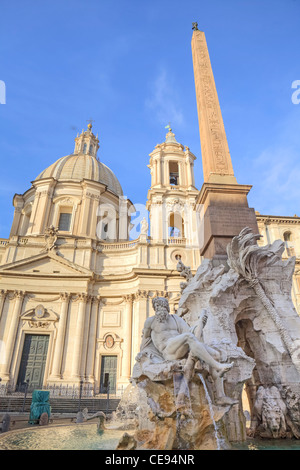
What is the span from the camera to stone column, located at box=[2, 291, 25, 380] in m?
21.7

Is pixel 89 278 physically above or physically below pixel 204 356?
above

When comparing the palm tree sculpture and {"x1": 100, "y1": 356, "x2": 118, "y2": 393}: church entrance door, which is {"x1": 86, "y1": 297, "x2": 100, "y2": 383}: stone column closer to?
{"x1": 100, "y1": 356, "x2": 118, "y2": 393}: church entrance door

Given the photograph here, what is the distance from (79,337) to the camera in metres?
23.1

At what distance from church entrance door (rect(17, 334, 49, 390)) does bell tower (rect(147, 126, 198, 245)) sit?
12759mm

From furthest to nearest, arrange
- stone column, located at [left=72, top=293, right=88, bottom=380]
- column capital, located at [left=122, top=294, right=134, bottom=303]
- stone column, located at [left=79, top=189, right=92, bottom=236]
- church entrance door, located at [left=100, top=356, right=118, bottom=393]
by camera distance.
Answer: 1. stone column, located at [left=79, top=189, right=92, bottom=236]
2. column capital, located at [left=122, top=294, right=134, bottom=303]
3. church entrance door, located at [left=100, top=356, right=118, bottom=393]
4. stone column, located at [left=72, top=293, right=88, bottom=380]

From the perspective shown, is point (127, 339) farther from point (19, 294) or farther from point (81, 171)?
point (81, 171)

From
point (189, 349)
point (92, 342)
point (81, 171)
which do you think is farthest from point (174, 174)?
point (189, 349)

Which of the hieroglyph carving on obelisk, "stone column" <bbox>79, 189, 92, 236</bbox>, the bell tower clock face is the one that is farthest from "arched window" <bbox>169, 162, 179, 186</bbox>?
the hieroglyph carving on obelisk

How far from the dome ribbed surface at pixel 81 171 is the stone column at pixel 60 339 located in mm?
15199

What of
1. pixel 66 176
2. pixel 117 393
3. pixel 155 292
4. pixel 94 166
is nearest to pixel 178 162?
pixel 94 166

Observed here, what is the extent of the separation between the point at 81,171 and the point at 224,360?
3313cm

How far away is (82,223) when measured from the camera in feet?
99.9

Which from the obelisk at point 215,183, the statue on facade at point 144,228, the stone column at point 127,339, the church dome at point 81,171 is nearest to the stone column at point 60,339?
the stone column at point 127,339
